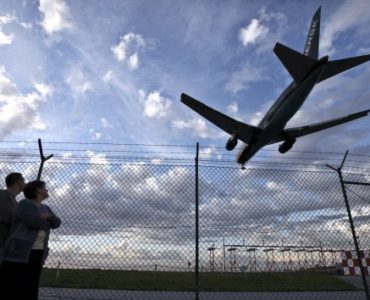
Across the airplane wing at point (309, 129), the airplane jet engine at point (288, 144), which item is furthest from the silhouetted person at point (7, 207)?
the airplane jet engine at point (288, 144)

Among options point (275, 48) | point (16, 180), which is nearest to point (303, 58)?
point (275, 48)

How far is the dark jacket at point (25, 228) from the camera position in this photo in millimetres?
5078

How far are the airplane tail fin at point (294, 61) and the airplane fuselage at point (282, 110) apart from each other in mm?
245

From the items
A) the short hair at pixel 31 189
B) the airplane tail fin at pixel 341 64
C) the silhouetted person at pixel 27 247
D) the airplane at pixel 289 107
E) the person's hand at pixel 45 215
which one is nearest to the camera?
the silhouetted person at pixel 27 247

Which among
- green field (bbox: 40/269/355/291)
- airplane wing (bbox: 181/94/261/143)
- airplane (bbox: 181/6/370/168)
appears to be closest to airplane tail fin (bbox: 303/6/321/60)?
airplane (bbox: 181/6/370/168)

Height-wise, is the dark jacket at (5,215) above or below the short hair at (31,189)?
below

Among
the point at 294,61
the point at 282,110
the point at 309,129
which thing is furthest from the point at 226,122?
the point at 294,61

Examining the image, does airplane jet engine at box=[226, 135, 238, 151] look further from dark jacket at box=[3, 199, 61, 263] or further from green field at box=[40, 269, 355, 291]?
dark jacket at box=[3, 199, 61, 263]

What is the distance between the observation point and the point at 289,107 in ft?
61.6

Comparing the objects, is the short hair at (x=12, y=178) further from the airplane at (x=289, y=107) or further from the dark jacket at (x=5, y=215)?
the airplane at (x=289, y=107)

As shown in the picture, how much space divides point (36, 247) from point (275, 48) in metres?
12.7

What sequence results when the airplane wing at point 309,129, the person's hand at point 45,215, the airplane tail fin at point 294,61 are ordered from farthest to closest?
the airplane wing at point 309,129 → the airplane tail fin at point 294,61 → the person's hand at point 45,215

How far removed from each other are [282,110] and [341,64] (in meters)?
3.25

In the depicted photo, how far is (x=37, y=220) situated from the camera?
5195mm
